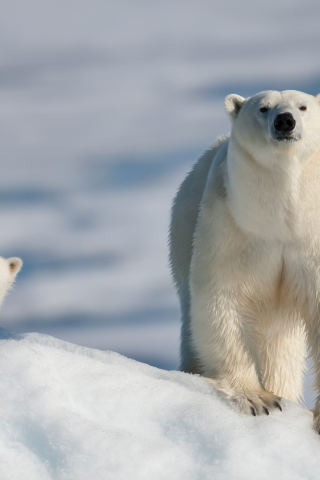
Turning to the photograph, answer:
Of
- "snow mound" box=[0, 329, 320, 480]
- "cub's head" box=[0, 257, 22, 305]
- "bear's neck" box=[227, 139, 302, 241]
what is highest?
"bear's neck" box=[227, 139, 302, 241]

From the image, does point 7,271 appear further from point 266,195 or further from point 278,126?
point 278,126

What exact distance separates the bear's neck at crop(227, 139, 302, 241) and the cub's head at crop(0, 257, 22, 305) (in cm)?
231

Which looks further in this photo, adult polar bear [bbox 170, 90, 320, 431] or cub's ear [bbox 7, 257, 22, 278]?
cub's ear [bbox 7, 257, 22, 278]

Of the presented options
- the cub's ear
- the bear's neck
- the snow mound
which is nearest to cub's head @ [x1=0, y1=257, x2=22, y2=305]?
the cub's ear

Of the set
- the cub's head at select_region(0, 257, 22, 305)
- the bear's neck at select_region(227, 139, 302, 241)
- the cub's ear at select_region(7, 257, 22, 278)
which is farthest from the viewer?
the cub's ear at select_region(7, 257, 22, 278)

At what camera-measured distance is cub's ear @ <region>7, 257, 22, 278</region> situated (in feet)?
21.0

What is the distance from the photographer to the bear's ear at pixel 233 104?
190 inches

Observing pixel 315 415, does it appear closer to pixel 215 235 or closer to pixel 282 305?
pixel 282 305

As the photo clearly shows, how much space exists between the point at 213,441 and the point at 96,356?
3.22 ft

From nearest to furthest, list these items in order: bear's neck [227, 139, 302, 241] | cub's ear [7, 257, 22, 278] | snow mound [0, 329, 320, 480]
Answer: snow mound [0, 329, 320, 480], bear's neck [227, 139, 302, 241], cub's ear [7, 257, 22, 278]

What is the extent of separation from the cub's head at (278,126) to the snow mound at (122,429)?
1423 millimetres

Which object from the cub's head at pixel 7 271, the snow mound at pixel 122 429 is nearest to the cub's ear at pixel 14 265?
the cub's head at pixel 7 271

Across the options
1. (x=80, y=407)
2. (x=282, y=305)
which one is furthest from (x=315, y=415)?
(x=80, y=407)

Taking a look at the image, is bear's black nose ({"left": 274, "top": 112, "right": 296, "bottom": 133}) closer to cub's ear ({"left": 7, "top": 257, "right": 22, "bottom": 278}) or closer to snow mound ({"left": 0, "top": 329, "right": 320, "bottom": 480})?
snow mound ({"left": 0, "top": 329, "right": 320, "bottom": 480})
